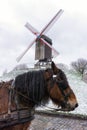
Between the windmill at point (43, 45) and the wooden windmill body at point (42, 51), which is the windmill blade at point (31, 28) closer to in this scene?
the windmill at point (43, 45)

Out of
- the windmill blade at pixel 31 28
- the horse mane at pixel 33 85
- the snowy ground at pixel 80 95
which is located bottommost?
the snowy ground at pixel 80 95

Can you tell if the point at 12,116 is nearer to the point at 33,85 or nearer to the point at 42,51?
the point at 33,85

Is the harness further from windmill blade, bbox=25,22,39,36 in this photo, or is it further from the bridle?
windmill blade, bbox=25,22,39,36

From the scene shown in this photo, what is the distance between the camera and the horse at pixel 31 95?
3152mm

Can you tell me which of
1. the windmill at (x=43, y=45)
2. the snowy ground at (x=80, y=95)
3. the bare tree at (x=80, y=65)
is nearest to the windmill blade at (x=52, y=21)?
the windmill at (x=43, y=45)

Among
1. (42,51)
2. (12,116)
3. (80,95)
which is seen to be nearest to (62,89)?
(12,116)

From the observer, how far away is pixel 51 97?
3166 millimetres

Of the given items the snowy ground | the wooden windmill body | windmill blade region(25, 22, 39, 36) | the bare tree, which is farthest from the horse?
the bare tree

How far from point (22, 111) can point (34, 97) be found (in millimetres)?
275

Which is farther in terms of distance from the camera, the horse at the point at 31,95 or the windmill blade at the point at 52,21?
the windmill blade at the point at 52,21

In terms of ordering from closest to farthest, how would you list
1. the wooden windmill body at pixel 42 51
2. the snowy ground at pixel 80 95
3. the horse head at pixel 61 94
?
the horse head at pixel 61 94
the snowy ground at pixel 80 95
the wooden windmill body at pixel 42 51

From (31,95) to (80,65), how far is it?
3582 cm

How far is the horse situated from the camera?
315 centimetres

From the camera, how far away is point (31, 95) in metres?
3.27
